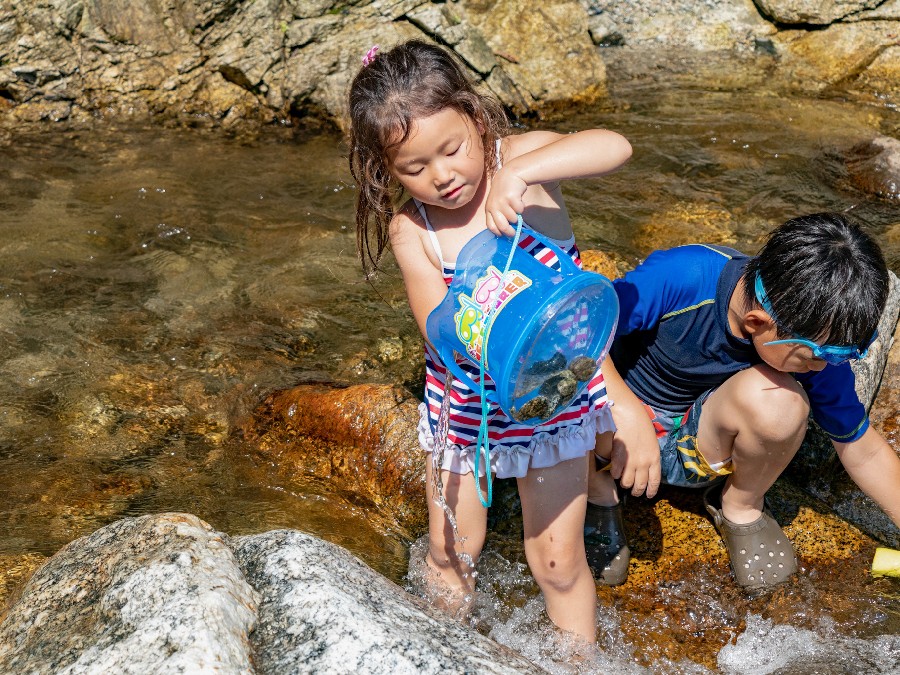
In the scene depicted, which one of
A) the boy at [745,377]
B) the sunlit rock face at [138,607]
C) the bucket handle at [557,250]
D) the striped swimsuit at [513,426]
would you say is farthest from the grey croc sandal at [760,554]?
the sunlit rock face at [138,607]

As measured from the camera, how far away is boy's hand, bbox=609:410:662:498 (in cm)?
267

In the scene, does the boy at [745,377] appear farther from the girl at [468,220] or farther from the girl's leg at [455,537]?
the girl's leg at [455,537]

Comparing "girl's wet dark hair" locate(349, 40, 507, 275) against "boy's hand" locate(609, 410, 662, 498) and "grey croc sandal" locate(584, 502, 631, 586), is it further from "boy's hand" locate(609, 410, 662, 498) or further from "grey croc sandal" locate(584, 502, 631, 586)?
"grey croc sandal" locate(584, 502, 631, 586)

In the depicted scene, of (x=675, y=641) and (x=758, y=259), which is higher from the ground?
(x=758, y=259)

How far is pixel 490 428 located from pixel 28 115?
4730 mm

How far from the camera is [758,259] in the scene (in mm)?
2604

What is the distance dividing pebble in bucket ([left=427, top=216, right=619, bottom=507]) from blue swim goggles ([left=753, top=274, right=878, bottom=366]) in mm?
510

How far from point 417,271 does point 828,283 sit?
112 centimetres

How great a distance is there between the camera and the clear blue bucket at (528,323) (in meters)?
2.13

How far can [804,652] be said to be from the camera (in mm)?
2711

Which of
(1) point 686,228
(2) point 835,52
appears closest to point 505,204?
(1) point 686,228

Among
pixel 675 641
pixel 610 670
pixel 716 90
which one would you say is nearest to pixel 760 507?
pixel 675 641

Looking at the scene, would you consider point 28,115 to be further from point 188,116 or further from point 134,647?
point 134,647

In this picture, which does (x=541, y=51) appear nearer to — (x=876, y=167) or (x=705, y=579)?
(x=876, y=167)
